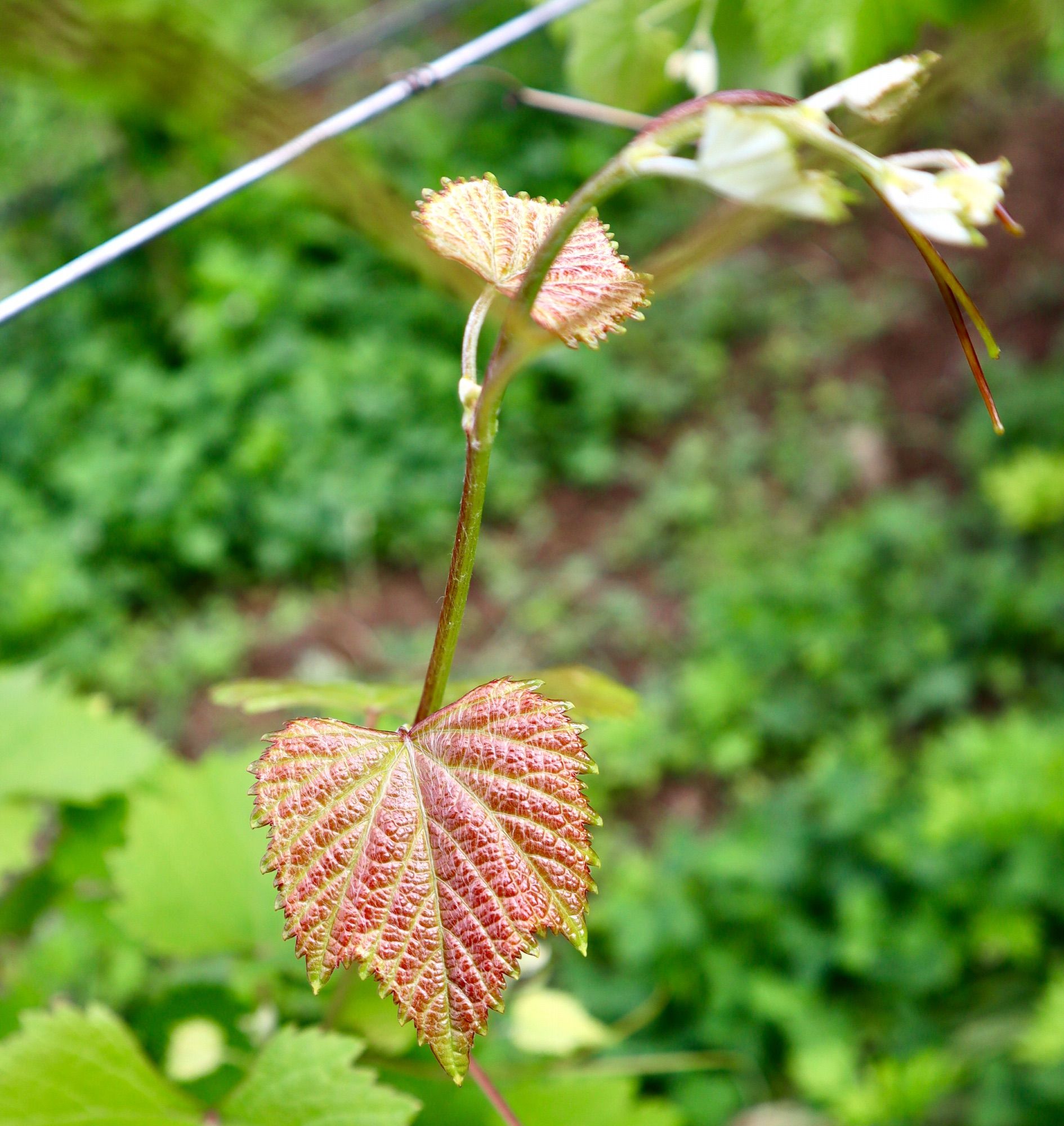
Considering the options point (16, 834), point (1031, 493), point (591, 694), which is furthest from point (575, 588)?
point (591, 694)

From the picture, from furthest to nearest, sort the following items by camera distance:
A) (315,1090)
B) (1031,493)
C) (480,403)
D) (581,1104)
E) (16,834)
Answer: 1. (1031,493)
2. (16,834)
3. (581,1104)
4. (315,1090)
5. (480,403)

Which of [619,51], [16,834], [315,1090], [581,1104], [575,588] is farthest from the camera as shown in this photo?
[575,588]

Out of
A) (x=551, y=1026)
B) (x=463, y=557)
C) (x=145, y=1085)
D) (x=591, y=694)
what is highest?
(x=463, y=557)

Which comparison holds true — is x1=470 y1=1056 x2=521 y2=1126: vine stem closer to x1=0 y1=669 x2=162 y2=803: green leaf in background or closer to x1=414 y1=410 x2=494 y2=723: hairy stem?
Answer: x1=414 y1=410 x2=494 y2=723: hairy stem

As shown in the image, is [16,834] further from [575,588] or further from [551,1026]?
[575,588]

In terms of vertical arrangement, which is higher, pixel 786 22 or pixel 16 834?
pixel 786 22

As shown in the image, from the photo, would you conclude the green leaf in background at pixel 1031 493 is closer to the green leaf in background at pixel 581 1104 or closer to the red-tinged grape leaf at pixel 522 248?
the green leaf in background at pixel 581 1104

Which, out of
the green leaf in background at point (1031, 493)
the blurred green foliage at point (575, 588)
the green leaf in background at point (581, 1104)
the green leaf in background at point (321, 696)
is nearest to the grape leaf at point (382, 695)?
the green leaf in background at point (321, 696)
